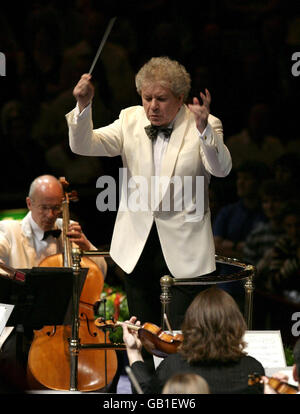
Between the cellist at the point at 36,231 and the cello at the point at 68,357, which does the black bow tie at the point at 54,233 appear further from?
the cello at the point at 68,357

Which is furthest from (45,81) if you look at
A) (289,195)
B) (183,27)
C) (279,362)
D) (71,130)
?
(279,362)

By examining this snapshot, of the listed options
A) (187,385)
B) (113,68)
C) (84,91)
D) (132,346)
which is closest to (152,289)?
(132,346)

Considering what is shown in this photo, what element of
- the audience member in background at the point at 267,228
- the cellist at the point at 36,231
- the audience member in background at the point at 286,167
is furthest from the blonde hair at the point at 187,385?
the audience member in background at the point at 286,167

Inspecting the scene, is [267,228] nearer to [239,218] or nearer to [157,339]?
[239,218]

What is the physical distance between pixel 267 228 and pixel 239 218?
9.5 inches

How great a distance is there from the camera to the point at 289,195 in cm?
732

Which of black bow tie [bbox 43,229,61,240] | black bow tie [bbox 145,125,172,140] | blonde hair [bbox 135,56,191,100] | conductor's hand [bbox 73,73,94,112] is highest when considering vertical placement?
blonde hair [bbox 135,56,191,100]

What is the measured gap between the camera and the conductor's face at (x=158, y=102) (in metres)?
4.37

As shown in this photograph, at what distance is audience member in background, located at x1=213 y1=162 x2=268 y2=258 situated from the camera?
283 inches

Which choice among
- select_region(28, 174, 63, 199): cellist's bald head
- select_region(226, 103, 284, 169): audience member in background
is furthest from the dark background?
select_region(28, 174, 63, 199): cellist's bald head

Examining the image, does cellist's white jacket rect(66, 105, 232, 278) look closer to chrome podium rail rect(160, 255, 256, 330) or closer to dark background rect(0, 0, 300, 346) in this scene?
chrome podium rail rect(160, 255, 256, 330)

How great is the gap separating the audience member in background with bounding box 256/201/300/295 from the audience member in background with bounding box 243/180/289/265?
6 cm
